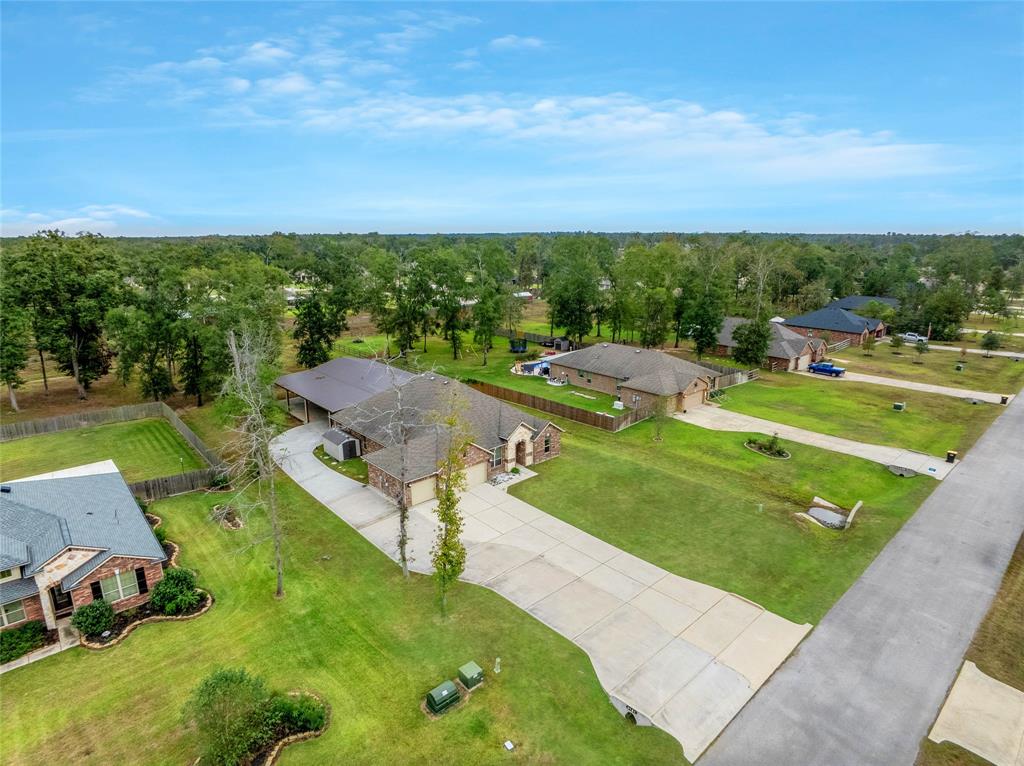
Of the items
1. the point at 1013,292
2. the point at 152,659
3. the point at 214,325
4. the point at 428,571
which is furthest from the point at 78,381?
the point at 1013,292

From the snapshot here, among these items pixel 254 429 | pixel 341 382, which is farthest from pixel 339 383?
pixel 254 429

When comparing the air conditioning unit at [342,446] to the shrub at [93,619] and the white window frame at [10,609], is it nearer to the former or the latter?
the shrub at [93,619]

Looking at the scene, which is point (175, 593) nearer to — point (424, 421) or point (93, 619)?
point (93, 619)

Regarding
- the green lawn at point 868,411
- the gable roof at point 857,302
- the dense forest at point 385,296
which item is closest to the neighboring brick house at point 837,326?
the dense forest at point 385,296

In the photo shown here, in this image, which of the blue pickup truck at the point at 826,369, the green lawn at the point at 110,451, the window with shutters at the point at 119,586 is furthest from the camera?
the blue pickup truck at the point at 826,369

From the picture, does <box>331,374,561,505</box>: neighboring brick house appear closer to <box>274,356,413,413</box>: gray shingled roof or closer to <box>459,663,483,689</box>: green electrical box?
<box>274,356,413,413</box>: gray shingled roof
